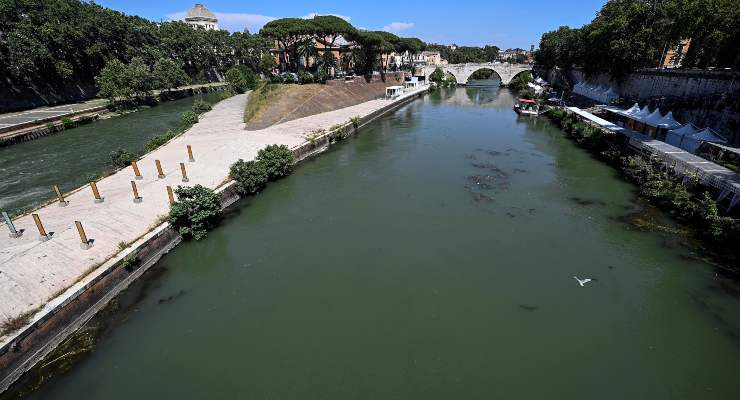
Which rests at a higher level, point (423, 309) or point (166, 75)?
point (166, 75)

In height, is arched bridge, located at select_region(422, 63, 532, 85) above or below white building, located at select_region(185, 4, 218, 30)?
below

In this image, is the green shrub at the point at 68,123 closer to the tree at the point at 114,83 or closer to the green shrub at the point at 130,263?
the tree at the point at 114,83

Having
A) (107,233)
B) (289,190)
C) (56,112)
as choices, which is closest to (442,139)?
(289,190)

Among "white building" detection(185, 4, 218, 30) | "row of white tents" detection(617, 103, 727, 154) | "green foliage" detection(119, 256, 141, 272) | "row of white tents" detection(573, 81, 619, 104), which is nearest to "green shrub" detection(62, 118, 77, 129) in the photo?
"green foliage" detection(119, 256, 141, 272)

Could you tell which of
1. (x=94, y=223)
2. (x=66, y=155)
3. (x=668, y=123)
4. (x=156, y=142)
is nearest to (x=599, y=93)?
(x=668, y=123)

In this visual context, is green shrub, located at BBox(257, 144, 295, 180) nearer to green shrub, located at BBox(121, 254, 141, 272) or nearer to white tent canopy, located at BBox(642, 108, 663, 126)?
green shrub, located at BBox(121, 254, 141, 272)

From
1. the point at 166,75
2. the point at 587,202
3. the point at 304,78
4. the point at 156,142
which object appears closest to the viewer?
the point at 587,202

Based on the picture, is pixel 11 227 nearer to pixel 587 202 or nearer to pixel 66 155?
pixel 66 155
